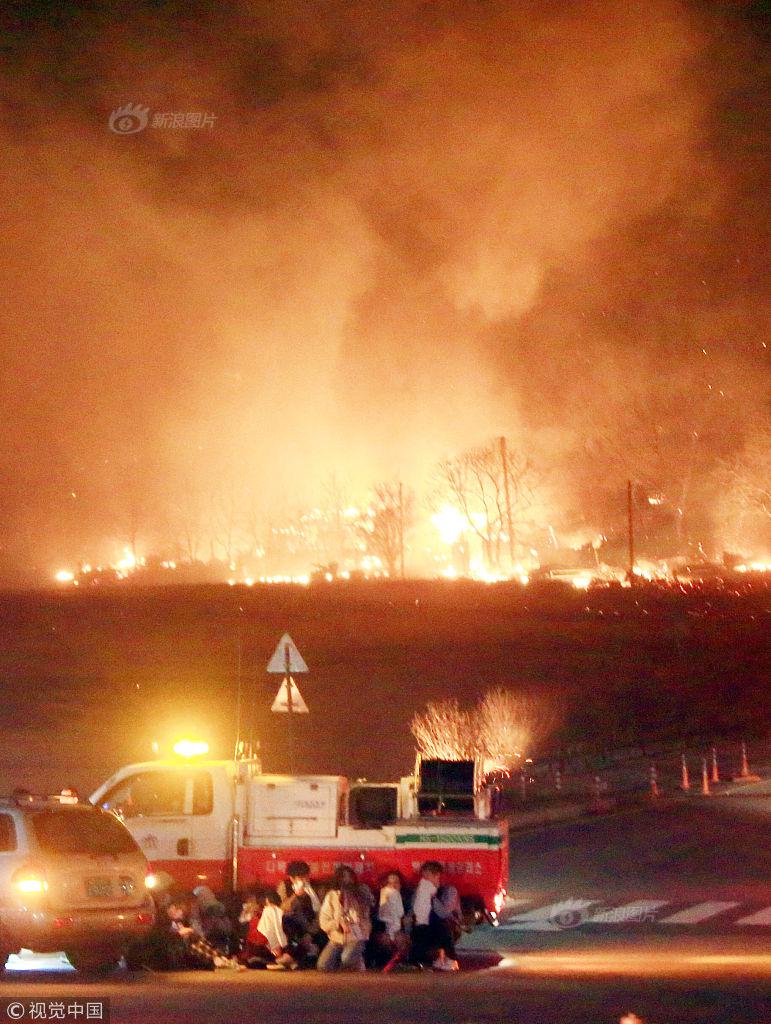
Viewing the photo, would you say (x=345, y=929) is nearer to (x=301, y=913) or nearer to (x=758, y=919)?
(x=301, y=913)

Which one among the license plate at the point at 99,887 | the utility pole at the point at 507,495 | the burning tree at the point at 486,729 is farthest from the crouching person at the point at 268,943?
the utility pole at the point at 507,495

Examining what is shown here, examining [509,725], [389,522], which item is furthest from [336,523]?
[509,725]

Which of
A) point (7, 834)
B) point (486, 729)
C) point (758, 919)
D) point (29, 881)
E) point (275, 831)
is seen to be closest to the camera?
point (29, 881)

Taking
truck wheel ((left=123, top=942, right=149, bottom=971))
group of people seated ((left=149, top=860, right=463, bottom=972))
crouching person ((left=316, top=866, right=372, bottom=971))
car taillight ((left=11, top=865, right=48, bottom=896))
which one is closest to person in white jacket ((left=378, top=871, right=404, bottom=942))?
group of people seated ((left=149, top=860, right=463, bottom=972))

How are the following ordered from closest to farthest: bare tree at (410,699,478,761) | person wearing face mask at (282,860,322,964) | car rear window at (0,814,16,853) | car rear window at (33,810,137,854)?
car rear window at (0,814,16,853), car rear window at (33,810,137,854), person wearing face mask at (282,860,322,964), bare tree at (410,699,478,761)

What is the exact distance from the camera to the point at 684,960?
1070cm

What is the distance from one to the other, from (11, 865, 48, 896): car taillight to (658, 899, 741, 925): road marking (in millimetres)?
7164

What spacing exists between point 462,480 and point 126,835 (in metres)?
66.1

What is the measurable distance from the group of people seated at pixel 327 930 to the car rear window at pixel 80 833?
1120 millimetres

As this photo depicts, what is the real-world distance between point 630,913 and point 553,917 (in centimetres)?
96

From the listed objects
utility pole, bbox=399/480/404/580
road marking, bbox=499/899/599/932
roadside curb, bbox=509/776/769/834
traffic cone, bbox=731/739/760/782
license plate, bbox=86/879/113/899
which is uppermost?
utility pole, bbox=399/480/404/580

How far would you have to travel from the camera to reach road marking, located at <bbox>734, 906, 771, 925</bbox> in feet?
43.3

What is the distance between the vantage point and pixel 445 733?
85.0 ft

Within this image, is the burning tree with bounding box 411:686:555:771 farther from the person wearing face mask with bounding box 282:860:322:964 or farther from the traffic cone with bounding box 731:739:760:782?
the person wearing face mask with bounding box 282:860:322:964
